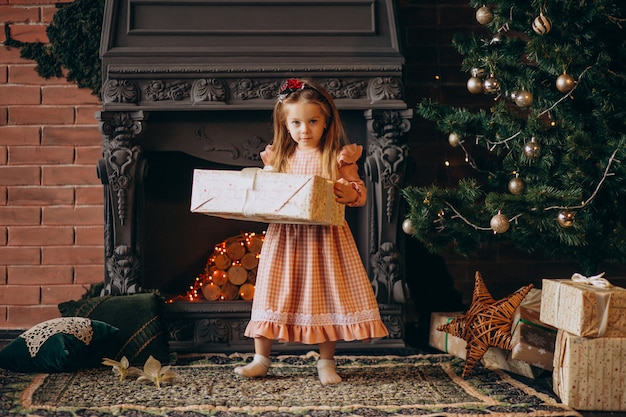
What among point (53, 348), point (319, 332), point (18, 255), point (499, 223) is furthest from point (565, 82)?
point (18, 255)

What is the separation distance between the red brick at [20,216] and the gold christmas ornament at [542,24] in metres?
Answer: 2.21

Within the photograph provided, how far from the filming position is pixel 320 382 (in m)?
2.39

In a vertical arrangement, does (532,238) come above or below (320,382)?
above

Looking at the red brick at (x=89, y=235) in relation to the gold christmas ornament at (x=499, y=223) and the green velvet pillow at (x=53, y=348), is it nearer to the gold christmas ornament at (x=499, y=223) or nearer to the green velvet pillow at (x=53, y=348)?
the green velvet pillow at (x=53, y=348)

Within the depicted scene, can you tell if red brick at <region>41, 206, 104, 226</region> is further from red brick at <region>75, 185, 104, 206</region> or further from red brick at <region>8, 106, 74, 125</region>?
red brick at <region>8, 106, 74, 125</region>

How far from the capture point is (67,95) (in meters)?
3.30

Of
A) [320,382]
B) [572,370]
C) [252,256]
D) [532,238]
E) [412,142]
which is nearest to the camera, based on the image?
[572,370]

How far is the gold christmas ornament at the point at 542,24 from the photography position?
2494 mm

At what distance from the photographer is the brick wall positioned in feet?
10.8

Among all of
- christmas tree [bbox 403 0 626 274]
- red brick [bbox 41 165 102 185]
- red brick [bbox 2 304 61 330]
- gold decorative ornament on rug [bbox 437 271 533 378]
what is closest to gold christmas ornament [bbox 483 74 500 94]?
christmas tree [bbox 403 0 626 274]

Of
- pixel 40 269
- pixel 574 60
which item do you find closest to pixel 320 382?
pixel 574 60

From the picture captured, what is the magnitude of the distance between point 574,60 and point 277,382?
1.45 metres

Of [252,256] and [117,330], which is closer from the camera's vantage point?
[117,330]

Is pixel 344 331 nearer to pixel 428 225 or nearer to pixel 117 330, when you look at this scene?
pixel 428 225
